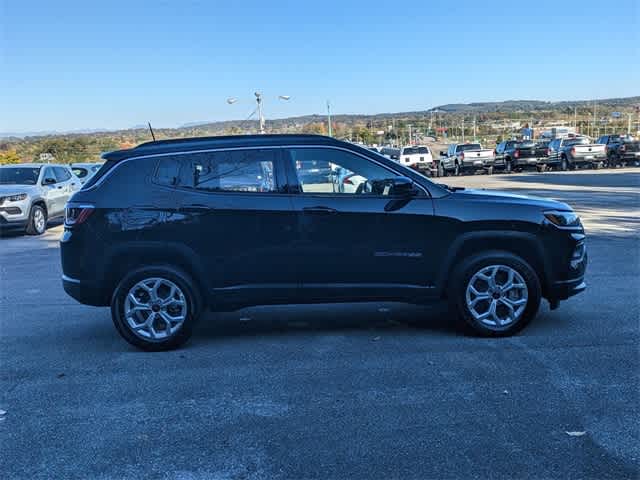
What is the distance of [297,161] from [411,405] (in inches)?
97.4

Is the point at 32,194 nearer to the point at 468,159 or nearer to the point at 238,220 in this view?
the point at 238,220

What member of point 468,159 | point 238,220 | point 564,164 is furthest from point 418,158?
point 238,220

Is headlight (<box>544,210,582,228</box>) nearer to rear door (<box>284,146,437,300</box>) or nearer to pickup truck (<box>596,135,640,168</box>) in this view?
rear door (<box>284,146,437,300</box>)

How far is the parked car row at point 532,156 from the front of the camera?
35781mm

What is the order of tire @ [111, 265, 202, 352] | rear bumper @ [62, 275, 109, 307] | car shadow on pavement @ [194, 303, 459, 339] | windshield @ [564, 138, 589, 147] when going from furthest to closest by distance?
windshield @ [564, 138, 589, 147]
car shadow on pavement @ [194, 303, 459, 339]
rear bumper @ [62, 275, 109, 307]
tire @ [111, 265, 202, 352]

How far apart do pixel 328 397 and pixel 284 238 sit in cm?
167

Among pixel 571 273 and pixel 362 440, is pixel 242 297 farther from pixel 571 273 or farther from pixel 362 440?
pixel 571 273

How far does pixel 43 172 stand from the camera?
16391mm

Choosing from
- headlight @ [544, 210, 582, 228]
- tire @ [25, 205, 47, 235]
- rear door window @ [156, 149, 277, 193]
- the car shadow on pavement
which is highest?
rear door window @ [156, 149, 277, 193]

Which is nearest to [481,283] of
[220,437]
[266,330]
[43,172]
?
[266,330]

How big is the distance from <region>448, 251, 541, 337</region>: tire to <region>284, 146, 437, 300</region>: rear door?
31cm

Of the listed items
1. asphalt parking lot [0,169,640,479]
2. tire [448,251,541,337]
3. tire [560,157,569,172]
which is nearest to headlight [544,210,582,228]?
tire [448,251,541,337]

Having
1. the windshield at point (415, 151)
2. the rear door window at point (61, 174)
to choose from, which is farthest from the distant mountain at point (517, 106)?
the rear door window at point (61, 174)

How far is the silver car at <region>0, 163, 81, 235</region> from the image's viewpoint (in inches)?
586
